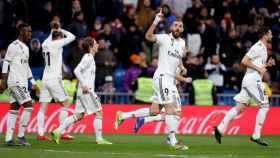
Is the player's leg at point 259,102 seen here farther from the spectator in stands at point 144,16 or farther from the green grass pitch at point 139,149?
the spectator in stands at point 144,16

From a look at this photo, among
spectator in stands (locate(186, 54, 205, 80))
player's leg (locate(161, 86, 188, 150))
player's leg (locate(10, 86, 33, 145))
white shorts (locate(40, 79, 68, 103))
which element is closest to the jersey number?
white shorts (locate(40, 79, 68, 103))

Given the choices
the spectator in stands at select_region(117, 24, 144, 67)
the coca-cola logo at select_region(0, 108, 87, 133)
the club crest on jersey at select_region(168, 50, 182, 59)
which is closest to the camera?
the club crest on jersey at select_region(168, 50, 182, 59)

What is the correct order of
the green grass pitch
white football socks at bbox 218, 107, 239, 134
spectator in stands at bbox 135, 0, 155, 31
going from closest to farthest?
the green grass pitch → white football socks at bbox 218, 107, 239, 134 → spectator in stands at bbox 135, 0, 155, 31

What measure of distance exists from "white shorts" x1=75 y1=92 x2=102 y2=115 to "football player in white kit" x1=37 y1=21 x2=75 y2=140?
69.5 inches

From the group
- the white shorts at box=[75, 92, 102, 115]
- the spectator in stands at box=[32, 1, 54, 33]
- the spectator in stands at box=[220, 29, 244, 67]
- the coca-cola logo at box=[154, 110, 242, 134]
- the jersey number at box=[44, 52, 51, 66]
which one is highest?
the spectator in stands at box=[32, 1, 54, 33]

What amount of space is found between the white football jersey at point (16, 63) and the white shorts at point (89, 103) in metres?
1.69

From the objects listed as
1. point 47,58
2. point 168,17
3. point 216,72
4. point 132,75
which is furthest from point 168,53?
point 168,17

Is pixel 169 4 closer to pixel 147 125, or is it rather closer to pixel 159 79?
pixel 147 125

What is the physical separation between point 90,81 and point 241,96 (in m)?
3.56

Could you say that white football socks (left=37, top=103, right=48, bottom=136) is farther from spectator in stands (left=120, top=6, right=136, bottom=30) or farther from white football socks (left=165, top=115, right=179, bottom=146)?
spectator in stands (left=120, top=6, right=136, bottom=30)

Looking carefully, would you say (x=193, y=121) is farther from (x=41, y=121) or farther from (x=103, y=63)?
(x=41, y=121)

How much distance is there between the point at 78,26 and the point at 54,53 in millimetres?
6107

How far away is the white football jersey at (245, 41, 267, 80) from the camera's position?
835 inches

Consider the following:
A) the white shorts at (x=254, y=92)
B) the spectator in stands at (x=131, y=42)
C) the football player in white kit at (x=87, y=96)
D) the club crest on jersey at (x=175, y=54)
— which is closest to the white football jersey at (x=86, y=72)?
the football player in white kit at (x=87, y=96)
